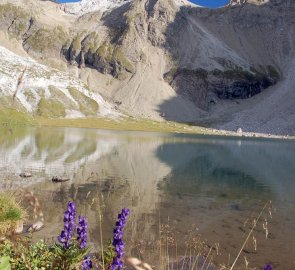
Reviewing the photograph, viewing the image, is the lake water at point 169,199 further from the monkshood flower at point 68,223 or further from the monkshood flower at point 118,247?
the monkshood flower at point 118,247

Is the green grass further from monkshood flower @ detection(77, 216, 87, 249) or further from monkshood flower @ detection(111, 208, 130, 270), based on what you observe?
monkshood flower @ detection(111, 208, 130, 270)

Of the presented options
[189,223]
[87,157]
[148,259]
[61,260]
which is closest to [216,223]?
[189,223]

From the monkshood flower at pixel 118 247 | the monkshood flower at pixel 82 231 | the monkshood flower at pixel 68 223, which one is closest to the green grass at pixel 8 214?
the monkshood flower at pixel 68 223

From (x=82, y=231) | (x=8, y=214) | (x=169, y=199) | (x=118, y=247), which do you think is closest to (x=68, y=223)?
(x=82, y=231)

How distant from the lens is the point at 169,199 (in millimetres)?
38812

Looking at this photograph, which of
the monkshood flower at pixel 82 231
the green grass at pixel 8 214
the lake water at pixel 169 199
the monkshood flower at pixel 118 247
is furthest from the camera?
the lake water at pixel 169 199

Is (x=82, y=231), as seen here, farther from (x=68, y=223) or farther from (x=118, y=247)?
(x=118, y=247)

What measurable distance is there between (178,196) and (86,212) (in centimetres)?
1398

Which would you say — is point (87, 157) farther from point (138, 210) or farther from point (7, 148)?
point (138, 210)

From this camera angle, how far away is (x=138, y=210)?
32.4 metres

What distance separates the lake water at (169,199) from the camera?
23531 millimetres

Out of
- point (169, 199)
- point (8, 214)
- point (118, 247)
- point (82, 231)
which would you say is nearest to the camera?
point (118, 247)

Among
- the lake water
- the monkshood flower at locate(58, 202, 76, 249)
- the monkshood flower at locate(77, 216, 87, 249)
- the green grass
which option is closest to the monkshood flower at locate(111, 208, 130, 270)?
the monkshood flower at locate(77, 216, 87, 249)

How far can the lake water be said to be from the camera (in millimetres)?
23531
